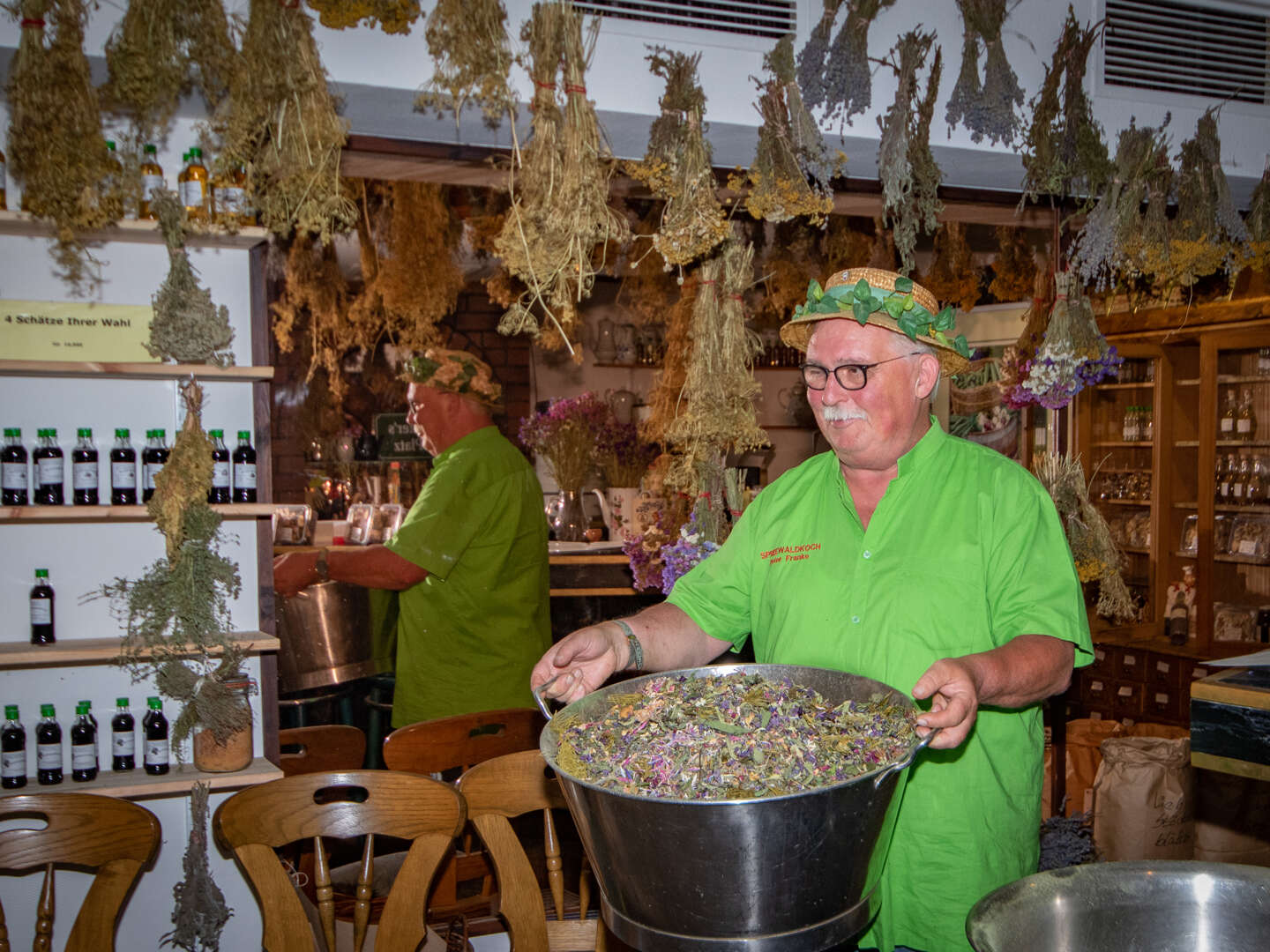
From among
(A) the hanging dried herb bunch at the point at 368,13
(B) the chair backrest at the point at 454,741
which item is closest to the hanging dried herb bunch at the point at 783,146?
(A) the hanging dried herb bunch at the point at 368,13

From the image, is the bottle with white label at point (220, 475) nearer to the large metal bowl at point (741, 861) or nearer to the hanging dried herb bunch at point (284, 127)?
the hanging dried herb bunch at point (284, 127)

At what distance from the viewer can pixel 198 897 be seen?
2.72 m

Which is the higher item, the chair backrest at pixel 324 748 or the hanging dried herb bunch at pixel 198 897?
the chair backrest at pixel 324 748

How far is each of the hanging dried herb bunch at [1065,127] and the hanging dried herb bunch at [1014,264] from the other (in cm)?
140

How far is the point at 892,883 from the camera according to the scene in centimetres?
187

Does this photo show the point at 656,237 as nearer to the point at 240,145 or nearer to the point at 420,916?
the point at 240,145

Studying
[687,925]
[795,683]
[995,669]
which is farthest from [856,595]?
[687,925]

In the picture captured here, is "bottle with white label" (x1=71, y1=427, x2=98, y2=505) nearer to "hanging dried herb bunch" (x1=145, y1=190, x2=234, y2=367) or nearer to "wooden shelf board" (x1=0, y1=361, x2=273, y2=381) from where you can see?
"wooden shelf board" (x1=0, y1=361, x2=273, y2=381)

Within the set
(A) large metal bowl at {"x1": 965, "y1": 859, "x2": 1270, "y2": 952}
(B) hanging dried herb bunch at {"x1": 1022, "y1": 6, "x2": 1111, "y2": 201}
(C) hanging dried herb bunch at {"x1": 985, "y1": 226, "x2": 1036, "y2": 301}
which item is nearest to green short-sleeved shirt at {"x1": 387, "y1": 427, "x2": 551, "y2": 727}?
(B) hanging dried herb bunch at {"x1": 1022, "y1": 6, "x2": 1111, "y2": 201}

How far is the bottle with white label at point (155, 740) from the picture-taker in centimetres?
280

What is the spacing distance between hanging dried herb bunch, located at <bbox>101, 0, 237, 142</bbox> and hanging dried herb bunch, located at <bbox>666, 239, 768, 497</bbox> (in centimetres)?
152

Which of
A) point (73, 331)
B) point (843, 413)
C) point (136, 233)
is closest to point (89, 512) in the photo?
point (73, 331)

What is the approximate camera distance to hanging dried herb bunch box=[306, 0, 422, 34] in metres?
2.62

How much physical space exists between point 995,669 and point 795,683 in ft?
1.02
